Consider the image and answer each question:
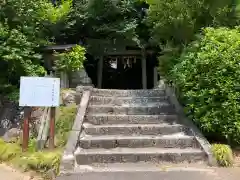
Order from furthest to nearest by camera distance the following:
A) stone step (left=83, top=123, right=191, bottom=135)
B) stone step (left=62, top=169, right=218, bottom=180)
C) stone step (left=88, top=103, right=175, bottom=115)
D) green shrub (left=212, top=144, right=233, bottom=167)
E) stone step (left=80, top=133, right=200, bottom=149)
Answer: stone step (left=88, top=103, right=175, bottom=115)
stone step (left=83, top=123, right=191, bottom=135)
stone step (left=80, top=133, right=200, bottom=149)
green shrub (left=212, top=144, right=233, bottom=167)
stone step (left=62, top=169, right=218, bottom=180)

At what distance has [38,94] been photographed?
17.0ft

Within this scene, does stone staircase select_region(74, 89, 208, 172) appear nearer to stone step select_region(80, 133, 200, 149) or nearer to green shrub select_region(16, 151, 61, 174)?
stone step select_region(80, 133, 200, 149)

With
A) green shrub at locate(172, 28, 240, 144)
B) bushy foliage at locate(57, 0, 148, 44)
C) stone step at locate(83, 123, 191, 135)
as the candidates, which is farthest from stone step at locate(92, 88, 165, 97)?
bushy foliage at locate(57, 0, 148, 44)

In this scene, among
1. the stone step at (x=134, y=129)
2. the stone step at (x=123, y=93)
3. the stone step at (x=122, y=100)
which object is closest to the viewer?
the stone step at (x=134, y=129)

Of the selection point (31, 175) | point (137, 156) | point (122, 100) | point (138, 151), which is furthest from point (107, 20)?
point (31, 175)

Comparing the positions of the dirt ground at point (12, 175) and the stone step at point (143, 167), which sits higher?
the stone step at point (143, 167)

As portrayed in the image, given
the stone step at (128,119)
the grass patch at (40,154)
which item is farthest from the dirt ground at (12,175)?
the stone step at (128,119)

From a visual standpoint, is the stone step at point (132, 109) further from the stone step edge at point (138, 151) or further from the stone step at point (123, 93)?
the stone step edge at point (138, 151)

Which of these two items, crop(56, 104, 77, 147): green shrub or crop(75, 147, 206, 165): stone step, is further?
crop(56, 104, 77, 147): green shrub

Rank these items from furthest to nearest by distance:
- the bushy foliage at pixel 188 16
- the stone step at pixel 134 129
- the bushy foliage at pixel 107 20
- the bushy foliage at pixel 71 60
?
1. the bushy foliage at pixel 107 20
2. the bushy foliage at pixel 71 60
3. the bushy foliage at pixel 188 16
4. the stone step at pixel 134 129

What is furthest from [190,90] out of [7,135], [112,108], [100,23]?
[100,23]

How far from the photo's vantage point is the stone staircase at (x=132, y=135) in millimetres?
4738

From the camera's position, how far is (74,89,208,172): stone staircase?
4738mm

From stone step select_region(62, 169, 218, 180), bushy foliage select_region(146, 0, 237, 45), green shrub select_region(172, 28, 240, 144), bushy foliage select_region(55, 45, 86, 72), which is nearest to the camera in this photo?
stone step select_region(62, 169, 218, 180)
